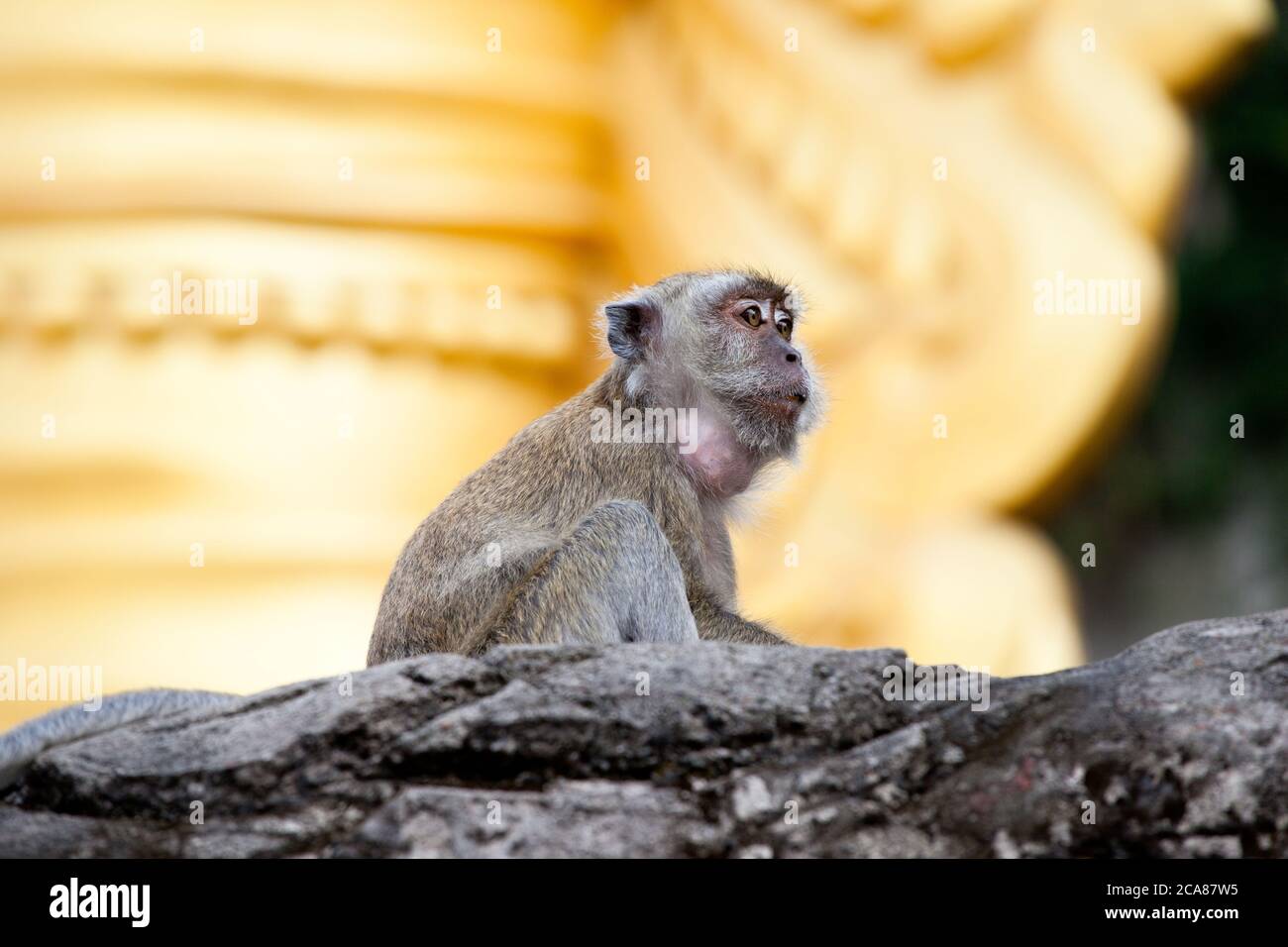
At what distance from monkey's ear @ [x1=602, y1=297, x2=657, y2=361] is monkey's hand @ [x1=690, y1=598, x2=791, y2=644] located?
84 centimetres

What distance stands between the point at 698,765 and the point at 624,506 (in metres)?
1.29

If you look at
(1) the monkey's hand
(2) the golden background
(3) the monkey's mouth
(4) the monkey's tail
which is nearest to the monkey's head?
(3) the monkey's mouth

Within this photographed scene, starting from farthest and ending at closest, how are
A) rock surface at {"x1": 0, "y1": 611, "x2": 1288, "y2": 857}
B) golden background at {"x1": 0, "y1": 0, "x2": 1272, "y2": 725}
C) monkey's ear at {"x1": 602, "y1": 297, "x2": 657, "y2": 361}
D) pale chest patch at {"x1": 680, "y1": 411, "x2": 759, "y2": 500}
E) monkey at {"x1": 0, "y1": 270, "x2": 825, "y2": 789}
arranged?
1. golden background at {"x1": 0, "y1": 0, "x2": 1272, "y2": 725}
2. monkey's ear at {"x1": 602, "y1": 297, "x2": 657, "y2": 361}
3. pale chest patch at {"x1": 680, "y1": 411, "x2": 759, "y2": 500}
4. monkey at {"x1": 0, "y1": 270, "x2": 825, "y2": 789}
5. rock surface at {"x1": 0, "y1": 611, "x2": 1288, "y2": 857}

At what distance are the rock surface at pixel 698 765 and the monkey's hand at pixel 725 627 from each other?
1034 mm

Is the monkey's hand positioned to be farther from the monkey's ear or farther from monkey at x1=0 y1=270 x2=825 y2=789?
the monkey's ear

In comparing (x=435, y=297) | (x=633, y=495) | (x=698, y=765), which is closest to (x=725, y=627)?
(x=633, y=495)

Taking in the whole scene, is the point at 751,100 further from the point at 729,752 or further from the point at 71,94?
the point at 729,752

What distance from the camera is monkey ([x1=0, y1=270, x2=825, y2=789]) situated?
5.43 metres

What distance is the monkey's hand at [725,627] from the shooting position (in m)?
5.66

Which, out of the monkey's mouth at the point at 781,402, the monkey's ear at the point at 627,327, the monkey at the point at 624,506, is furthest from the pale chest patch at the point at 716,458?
the monkey's ear at the point at 627,327

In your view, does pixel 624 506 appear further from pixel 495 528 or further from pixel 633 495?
pixel 495 528

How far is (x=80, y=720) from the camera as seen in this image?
5230 mm

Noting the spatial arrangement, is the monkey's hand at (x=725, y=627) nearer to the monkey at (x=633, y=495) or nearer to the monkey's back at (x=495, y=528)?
the monkey at (x=633, y=495)
